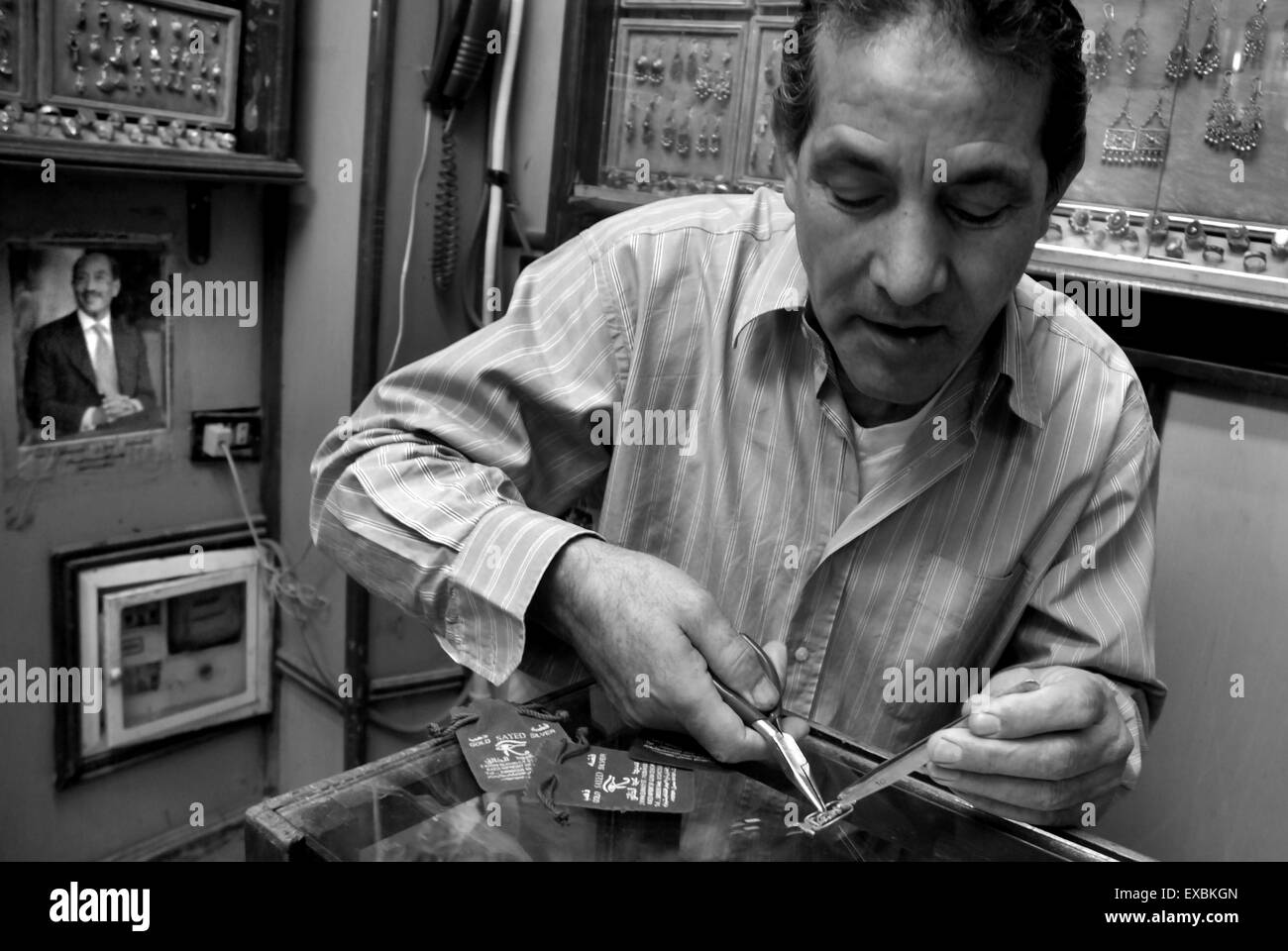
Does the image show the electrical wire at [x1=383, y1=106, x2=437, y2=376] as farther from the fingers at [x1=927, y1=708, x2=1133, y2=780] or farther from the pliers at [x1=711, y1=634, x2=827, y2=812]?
the fingers at [x1=927, y1=708, x2=1133, y2=780]

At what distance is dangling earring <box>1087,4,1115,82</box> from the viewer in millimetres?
1445

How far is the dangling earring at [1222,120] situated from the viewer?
4.43 ft

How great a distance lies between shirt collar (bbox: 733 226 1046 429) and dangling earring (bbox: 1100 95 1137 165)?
436 millimetres

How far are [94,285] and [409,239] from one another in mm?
633

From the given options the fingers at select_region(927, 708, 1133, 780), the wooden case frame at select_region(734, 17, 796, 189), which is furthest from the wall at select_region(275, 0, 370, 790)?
the fingers at select_region(927, 708, 1133, 780)

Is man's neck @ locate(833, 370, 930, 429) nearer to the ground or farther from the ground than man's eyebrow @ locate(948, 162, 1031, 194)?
nearer to the ground

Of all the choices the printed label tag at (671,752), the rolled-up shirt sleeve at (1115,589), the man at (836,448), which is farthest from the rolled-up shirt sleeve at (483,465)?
the rolled-up shirt sleeve at (1115,589)

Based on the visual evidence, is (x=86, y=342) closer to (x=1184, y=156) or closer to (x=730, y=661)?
(x=730, y=661)

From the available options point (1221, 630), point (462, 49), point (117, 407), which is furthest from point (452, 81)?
point (1221, 630)

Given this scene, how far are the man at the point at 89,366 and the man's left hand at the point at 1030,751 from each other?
1878mm

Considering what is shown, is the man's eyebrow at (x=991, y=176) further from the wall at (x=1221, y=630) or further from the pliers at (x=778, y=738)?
the wall at (x=1221, y=630)
